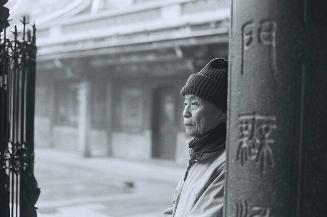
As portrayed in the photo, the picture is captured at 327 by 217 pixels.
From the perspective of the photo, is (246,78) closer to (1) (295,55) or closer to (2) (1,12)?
(1) (295,55)

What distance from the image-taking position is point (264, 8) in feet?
6.52

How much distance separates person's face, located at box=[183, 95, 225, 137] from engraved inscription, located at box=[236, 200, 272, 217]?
440 millimetres

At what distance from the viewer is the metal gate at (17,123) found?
4004 millimetres

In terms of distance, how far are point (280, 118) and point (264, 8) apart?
1.55 feet

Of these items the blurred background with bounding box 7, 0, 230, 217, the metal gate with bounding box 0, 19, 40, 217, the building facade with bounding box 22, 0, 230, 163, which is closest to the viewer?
the metal gate with bounding box 0, 19, 40, 217

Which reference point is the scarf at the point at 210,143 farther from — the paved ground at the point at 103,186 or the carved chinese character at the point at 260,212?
the paved ground at the point at 103,186

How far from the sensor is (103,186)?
1123 cm

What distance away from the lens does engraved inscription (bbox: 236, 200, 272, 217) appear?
1984 millimetres

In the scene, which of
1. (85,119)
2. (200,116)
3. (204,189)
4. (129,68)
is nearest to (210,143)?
(200,116)

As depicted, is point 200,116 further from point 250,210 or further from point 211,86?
point 250,210

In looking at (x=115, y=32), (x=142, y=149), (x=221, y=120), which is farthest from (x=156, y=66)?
(x=221, y=120)

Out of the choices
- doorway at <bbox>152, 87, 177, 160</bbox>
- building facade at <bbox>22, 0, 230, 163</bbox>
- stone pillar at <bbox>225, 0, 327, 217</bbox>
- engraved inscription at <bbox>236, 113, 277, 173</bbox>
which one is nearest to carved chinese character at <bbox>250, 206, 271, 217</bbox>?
stone pillar at <bbox>225, 0, 327, 217</bbox>

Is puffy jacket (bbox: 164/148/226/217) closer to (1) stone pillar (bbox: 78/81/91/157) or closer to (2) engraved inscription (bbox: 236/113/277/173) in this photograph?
(2) engraved inscription (bbox: 236/113/277/173)

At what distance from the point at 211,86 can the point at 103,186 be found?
924 centimetres
